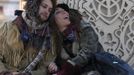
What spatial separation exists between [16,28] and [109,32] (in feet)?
2.70

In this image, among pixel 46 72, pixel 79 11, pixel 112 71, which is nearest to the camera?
pixel 112 71

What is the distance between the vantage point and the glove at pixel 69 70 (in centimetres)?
307

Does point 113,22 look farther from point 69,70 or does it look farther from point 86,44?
point 69,70

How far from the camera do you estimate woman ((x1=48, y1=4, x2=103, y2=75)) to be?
3.25 meters

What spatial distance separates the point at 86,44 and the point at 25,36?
0.45 meters

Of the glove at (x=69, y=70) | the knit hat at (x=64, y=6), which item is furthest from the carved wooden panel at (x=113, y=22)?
the glove at (x=69, y=70)

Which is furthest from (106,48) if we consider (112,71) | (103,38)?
(112,71)

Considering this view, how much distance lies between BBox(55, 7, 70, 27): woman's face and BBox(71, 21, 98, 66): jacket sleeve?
0.13 meters

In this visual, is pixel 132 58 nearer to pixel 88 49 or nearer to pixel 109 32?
pixel 109 32

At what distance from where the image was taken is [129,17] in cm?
359

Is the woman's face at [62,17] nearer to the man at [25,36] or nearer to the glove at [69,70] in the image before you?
the man at [25,36]

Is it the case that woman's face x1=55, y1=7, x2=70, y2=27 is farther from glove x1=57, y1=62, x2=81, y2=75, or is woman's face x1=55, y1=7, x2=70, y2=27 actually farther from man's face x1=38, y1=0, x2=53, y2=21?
glove x1=57, y1=62, x2=81, y2=75

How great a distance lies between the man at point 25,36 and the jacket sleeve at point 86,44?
0.27m

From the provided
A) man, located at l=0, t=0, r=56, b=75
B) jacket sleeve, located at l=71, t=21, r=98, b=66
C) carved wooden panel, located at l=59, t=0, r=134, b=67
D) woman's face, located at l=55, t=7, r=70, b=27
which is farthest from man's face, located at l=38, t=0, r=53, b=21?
carved wooden panel, located at l=59, t=0, r=134, b=67
